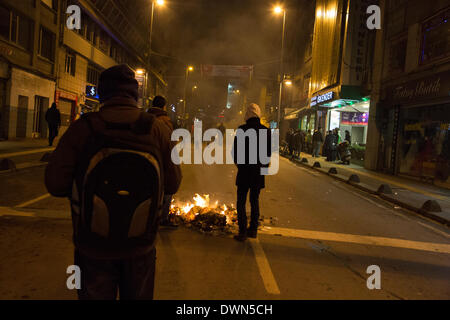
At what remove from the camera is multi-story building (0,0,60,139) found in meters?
16.5

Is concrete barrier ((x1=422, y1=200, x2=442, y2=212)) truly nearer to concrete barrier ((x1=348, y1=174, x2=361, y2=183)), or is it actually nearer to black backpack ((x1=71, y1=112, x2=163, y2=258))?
concrete barrier ((x1=348, y1=174, x2=361, y2=183))

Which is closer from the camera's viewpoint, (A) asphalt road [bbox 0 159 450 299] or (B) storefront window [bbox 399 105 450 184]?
(A) asphalt road [bbox 0 159 450 299]

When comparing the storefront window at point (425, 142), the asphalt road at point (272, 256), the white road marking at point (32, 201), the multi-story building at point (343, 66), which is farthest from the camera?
the multi-story building at point (343, 66)

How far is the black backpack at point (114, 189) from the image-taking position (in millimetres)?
1776

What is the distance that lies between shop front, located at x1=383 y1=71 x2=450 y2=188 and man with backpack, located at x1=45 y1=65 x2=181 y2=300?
1227 centimetres

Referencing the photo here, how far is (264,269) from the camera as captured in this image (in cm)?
388

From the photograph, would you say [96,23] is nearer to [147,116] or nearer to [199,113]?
[147,116]

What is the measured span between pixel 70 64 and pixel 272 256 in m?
22.8

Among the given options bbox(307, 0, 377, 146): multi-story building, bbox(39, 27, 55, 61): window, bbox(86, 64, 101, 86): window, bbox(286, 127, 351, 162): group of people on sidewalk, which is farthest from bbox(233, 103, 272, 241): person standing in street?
bbox(86, 64, 101, 86): window

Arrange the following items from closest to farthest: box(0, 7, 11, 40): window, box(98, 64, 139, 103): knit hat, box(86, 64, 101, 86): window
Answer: box(98, 64, 139, 103): knit hat < box(0, 7, 11, 40): window < box(86, 64, 101, 86): window

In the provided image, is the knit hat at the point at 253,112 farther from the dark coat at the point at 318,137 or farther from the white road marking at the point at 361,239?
the dark coat at the point at 318,137

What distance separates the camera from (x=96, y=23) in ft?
85.8

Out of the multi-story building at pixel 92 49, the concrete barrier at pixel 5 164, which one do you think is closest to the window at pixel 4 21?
the multi-story building at pixel 92 49

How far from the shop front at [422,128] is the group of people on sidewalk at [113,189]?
12250mm
